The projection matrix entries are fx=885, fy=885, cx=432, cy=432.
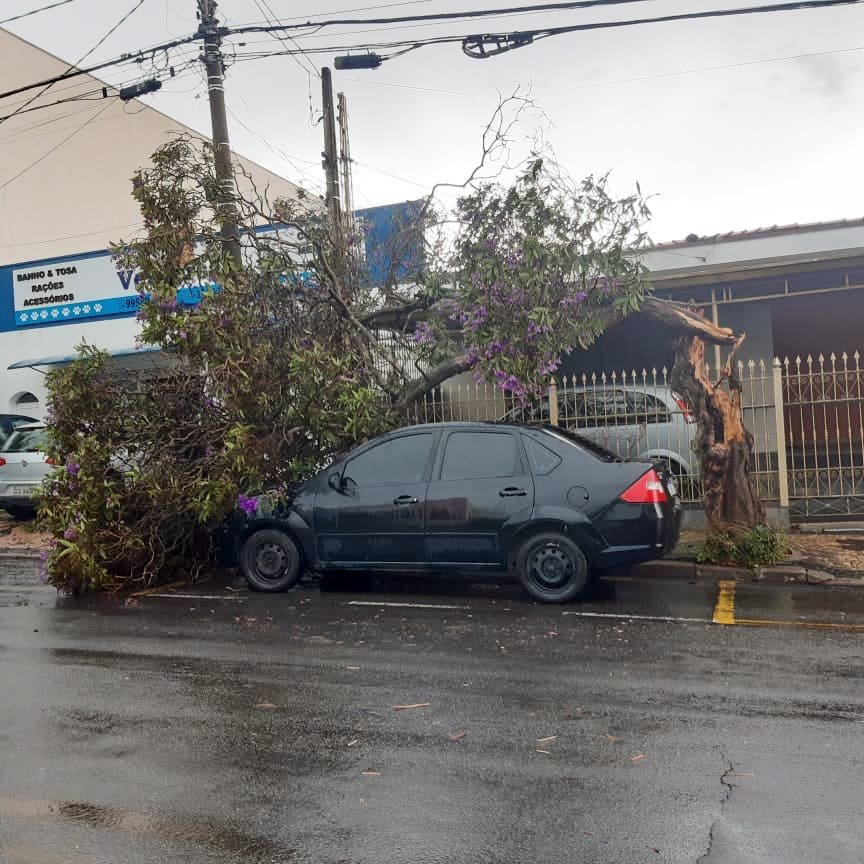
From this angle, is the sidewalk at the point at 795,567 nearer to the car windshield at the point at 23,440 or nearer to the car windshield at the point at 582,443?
the car windshield at the point at 582,443

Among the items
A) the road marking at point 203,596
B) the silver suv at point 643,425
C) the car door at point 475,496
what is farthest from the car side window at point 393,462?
the silver suv at point 643,425

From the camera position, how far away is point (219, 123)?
11.9 m

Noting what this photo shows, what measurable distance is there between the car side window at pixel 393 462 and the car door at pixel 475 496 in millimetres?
200

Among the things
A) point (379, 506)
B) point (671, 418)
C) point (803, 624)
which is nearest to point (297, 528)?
point (379, 506)

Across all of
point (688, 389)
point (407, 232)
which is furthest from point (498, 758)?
point (407, 232)

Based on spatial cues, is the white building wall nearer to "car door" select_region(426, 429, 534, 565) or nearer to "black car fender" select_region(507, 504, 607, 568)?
"car door" select_region(426, 429, 534, 565)

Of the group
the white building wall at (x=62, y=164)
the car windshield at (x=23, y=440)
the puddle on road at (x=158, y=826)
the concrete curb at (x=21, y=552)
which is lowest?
the puddle on road at (x=158, y=826)

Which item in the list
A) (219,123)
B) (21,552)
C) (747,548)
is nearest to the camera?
(747,548)

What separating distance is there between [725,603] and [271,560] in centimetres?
419

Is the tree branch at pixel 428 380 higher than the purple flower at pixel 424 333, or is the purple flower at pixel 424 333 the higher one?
the purple flower at pixel 424 333

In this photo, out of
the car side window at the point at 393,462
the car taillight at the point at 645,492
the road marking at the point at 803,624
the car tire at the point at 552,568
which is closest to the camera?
the road marking at the point at 803,624

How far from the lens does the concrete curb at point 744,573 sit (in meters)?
8.60

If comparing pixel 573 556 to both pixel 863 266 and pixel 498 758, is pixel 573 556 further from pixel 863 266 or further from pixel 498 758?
pixel 863 266

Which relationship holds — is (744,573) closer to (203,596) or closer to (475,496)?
(475,496)
